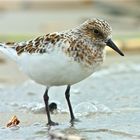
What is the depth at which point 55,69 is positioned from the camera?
5.17 metres

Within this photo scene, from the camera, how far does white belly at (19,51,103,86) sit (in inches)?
203

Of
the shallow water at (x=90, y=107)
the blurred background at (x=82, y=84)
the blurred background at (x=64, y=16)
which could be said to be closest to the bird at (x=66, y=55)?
the shallow water at (x=90, y=107)

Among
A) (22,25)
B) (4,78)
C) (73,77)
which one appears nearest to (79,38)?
(73,77)

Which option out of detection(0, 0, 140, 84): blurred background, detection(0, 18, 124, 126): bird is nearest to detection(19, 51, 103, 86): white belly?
detection(0, 18, 124, 126): bird

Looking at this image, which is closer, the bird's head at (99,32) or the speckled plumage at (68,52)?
the speckled plumage at (68,52)

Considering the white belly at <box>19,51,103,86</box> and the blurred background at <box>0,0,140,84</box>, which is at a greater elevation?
the blurred background at <box>0,0,140,84</box>

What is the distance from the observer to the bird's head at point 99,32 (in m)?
5.42

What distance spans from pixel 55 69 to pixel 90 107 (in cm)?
92

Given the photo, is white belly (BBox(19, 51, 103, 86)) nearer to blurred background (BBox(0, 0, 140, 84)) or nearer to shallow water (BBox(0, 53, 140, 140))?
shallow water (BBox(0, 53, 140, 140))

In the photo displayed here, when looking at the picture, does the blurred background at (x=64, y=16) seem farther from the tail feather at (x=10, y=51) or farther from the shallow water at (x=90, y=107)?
the tail feather at (x=10, y=51)

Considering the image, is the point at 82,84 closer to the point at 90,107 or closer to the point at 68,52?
the point at 90,107

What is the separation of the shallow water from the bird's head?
66 centimetres

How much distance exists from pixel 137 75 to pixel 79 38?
8.19 feet

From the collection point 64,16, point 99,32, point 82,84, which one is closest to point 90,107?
point 99,32
